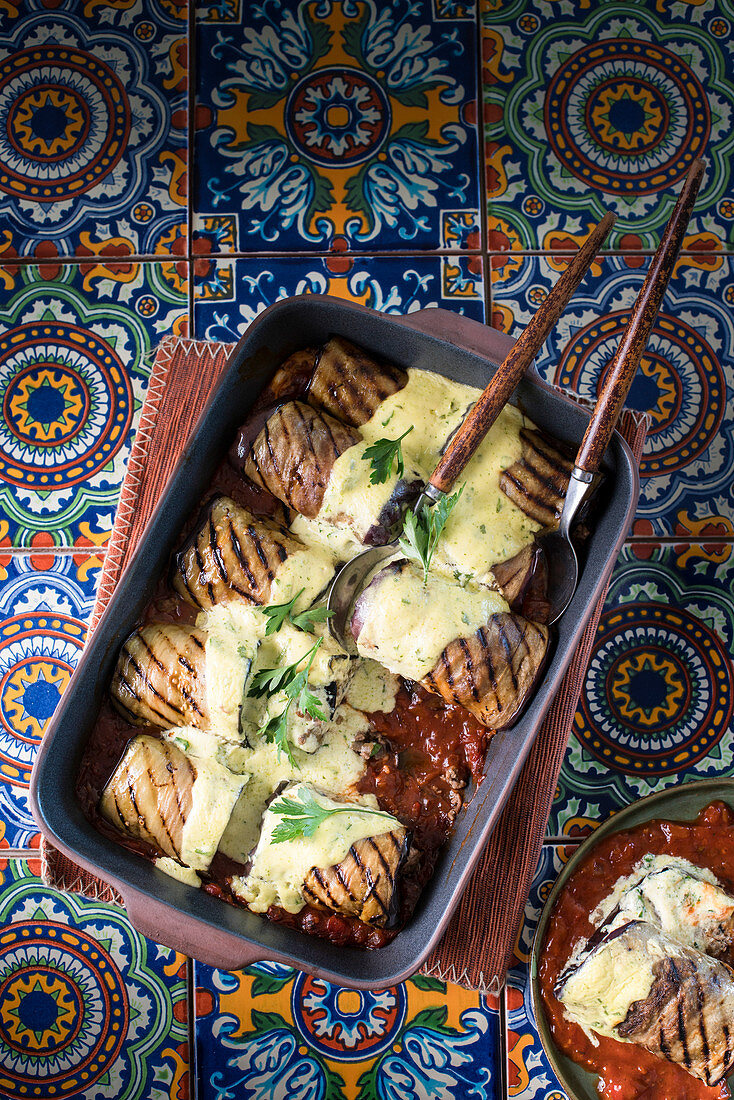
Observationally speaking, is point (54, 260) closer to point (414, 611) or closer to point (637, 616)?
point (414, 611)

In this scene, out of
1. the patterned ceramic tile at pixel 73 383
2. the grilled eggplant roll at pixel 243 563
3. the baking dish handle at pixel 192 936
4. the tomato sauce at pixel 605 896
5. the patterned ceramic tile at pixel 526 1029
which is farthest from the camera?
the patterned ceramic tile at pixel 73 383

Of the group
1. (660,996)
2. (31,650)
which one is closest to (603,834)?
(660,996)

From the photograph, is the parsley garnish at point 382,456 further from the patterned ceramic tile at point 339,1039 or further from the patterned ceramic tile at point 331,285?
the patterned ceramic tile at point 339,1039

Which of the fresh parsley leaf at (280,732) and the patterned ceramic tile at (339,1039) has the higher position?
the fresh parsley leaf at (280,732)

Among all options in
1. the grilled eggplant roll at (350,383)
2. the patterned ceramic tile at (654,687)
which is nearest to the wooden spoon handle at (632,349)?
the grilled eggplant roll at (350,383)

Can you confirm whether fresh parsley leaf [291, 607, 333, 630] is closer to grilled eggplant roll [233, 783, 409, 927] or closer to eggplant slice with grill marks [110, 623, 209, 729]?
eggplant slice with grill marks [110, 623, 209, 729]

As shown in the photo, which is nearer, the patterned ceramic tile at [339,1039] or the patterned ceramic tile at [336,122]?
the patterned ceramic tile at [339,1039]

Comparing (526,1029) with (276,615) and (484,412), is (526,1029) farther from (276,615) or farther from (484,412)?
(484,412)

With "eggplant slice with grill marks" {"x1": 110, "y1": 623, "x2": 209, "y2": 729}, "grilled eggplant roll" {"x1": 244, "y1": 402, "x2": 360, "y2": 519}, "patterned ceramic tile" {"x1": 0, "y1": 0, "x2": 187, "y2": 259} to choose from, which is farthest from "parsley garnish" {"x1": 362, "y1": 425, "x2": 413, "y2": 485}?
"patterned ceramic tile" {"x1": 0, "y1": 0, "x2": 187, "y2": 259}
